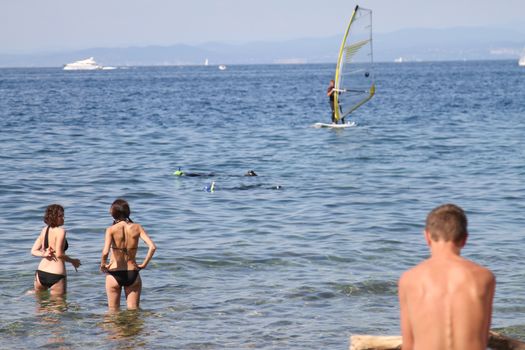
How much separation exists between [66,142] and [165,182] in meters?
13.5

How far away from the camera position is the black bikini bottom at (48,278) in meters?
12.0

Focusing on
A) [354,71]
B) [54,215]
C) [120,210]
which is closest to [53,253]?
[54,215]

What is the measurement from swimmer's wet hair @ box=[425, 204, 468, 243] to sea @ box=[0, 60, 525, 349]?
553 centimetres

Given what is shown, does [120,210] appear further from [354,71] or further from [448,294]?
[354,71]

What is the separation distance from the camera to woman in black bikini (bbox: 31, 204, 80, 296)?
11383 mm

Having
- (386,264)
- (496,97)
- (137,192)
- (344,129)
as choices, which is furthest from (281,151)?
(496,97)

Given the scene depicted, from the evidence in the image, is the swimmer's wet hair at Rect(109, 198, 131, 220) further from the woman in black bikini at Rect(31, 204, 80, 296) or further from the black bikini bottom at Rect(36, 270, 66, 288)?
the black bikini bottom at Rect(36, 270, 66, 288)

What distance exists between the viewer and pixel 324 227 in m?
18.6

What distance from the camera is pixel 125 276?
11.2 metres

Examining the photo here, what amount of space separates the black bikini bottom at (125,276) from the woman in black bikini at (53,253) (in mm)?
823

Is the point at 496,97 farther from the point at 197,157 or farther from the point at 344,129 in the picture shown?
the point at 197,157

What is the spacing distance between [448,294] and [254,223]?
13786mm

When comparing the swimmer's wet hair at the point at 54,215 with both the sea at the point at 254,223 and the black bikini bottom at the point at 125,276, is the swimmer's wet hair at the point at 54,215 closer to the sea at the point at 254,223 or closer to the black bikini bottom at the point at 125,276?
the black bikini bottom at the point at 125,276

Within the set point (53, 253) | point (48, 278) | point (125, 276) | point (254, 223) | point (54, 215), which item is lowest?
point (254, 223)
